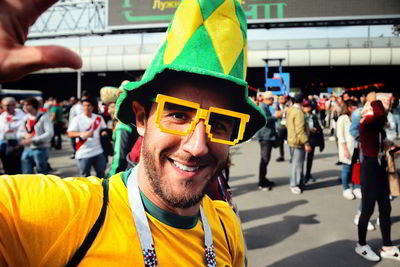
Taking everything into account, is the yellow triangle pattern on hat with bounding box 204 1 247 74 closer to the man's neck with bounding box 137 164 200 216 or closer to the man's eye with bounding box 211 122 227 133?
the man's eye with bounding box 211 122 227 133

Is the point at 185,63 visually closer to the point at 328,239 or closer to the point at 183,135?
the point at 183,135

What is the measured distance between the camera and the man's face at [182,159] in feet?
4.09

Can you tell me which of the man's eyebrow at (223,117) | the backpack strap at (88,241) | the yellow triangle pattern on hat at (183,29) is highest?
the yellow triangle pattern on hat at (183,29)

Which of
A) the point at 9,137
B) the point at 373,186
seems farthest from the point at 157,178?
the point at 9,137

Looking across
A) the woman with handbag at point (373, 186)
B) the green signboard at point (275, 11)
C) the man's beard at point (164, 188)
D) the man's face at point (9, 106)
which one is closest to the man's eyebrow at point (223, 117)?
the man's beard at point (164, 188)

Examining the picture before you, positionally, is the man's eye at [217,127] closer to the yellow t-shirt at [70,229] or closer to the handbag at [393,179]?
the yellow t-shirt at [70,229]

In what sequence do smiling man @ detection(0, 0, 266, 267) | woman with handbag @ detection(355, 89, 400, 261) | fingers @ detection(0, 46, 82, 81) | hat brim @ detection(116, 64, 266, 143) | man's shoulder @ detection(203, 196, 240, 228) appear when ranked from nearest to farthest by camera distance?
1. fingers @ detection(0, 46, 82, 81)
2. smiling man @ detection(0, 0, 266, 267)
3. hat brim @ detection(116, 64, 266, 143)
4. man's shoulder @ detection(203, 196, 240, 228)
5. woman with handbag @ detection(355, 89, 400, 261)

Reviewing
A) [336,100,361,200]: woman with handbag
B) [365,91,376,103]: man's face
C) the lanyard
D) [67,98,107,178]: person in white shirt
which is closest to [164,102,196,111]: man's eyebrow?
the lanyard

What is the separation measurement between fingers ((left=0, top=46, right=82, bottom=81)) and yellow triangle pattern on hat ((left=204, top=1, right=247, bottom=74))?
0.77 meters

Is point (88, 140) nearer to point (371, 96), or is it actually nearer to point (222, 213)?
point (222, 213)

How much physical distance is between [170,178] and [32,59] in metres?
0.77

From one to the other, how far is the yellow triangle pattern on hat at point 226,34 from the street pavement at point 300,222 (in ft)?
9.61

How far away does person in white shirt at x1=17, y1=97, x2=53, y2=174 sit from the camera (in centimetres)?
567

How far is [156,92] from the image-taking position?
137cm
